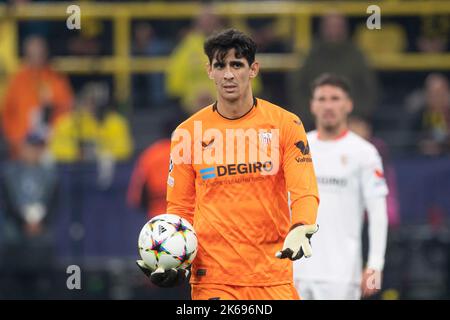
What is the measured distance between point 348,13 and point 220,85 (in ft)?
29.0

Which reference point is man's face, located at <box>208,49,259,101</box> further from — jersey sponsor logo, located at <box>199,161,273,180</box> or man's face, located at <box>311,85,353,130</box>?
man's face, located at <box>311,85,353,130</box>

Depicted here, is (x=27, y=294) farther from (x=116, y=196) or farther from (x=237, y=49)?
(x=237, y=49)

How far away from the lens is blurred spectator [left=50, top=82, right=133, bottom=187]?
14516 millimetres

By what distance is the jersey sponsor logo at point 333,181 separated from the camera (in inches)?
372

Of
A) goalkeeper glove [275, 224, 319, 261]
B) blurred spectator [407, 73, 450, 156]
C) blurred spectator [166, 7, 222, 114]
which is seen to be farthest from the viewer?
blurred spectator [166, 7, 222, 114]

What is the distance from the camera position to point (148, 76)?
1593 cm

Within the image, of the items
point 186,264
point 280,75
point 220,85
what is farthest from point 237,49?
point 280,75

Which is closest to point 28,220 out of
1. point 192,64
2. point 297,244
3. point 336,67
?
point 192,64

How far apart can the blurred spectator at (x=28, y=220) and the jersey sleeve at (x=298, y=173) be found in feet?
22.5

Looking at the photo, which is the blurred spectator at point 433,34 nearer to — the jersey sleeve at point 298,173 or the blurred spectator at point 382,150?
the blurred spectator at point 382,150

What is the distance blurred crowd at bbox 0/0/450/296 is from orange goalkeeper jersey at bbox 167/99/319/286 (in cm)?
465

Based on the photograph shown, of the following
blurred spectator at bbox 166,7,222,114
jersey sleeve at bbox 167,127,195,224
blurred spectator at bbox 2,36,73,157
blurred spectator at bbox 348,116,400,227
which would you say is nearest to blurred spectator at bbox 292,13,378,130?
blurred spectator at bbox 348,116,400,227

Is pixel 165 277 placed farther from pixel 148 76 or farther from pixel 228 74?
pixel 148 76

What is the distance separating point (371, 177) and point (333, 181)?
30 cm
